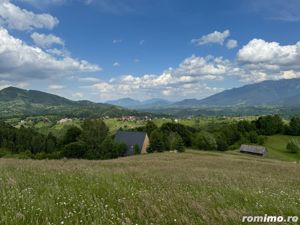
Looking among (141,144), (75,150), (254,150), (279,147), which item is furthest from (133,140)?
(279,147)

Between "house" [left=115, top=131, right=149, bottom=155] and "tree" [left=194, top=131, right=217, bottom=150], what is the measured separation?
19.3 meters

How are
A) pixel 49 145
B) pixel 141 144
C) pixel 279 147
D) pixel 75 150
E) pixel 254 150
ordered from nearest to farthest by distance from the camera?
pixel 75 150, pixel 254 150, pixel 141 144, pixel 49 145, pixel 279 147

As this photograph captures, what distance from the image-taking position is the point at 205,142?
11162cm

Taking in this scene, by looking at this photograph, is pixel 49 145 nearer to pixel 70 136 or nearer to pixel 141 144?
pixel 70 136

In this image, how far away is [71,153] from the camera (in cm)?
9556

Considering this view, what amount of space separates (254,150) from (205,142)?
1709 cm

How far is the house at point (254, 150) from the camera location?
104 m

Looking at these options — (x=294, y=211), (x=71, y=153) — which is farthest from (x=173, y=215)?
(x=71, y=153)

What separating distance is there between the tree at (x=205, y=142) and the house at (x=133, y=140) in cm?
1929

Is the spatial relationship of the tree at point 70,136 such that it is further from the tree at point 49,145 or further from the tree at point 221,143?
the tree at point 221,143

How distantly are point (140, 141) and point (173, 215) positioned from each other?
4190 inches

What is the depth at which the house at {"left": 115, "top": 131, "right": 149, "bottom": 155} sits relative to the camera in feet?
358

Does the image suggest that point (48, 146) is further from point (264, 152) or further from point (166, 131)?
point (264, 152)

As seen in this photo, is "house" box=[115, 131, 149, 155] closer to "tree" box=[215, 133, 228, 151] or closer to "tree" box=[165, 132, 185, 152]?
"tree" box=[165, 132, 185, 152]
